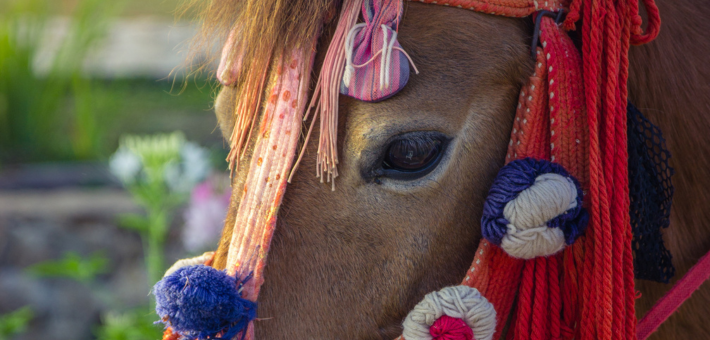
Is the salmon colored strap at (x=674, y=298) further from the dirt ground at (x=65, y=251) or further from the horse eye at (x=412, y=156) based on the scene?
the dirt ground at (x=65, y=251)

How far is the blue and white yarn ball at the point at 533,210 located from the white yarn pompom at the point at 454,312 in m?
0.13

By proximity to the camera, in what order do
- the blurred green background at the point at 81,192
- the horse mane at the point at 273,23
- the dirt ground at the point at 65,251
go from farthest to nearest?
1. the dirt ground at the point at 65,251
2. the blurred green background at the point at 81,192
3. the horse mane at the point at 273,23

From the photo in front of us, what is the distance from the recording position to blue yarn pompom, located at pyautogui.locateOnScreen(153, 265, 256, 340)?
1.22 meters

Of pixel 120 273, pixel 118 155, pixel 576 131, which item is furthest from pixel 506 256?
pixel 120 273

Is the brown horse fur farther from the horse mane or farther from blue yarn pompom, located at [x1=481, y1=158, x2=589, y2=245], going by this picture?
the horse mane

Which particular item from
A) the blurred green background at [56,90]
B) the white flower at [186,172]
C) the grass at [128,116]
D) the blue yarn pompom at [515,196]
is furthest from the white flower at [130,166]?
the blue yarn pompom at [515,196]

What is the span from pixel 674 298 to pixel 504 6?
836 mm

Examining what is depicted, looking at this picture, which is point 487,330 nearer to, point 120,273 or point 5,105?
point 120,273

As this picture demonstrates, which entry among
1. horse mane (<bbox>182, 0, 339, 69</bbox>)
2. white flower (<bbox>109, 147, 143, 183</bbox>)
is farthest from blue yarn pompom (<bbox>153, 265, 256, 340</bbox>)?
white flower (<bbox>109, 147, 143, 183</bbox>)

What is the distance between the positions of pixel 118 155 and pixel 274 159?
2.11m

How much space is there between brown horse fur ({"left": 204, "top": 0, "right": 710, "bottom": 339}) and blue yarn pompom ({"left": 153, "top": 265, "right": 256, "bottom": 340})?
0.26 ft

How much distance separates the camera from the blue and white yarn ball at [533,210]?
4.05 ft

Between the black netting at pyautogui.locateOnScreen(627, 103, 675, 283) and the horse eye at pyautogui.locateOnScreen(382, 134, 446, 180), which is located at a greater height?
the horse eye at pyautogui.locateOnScreen(382, 134, 446, 180)

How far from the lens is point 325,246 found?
51.9 inches
